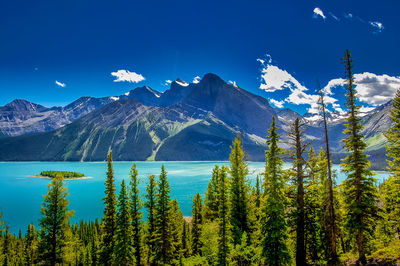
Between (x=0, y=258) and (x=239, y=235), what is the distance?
56.1 metres

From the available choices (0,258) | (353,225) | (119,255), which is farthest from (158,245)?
(0,258)

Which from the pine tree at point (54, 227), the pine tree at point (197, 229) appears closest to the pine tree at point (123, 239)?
the pine tree at point (54, 227)

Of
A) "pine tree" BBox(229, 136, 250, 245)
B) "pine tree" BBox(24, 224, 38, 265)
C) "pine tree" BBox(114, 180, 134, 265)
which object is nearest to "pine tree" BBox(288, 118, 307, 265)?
"pine tree" BBox(229, 136, 250, 245)

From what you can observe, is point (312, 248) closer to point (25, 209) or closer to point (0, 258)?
point (0, 258)

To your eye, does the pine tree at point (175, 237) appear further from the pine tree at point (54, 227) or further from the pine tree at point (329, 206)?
the pine tree at point (329, 206)

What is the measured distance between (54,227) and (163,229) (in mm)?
14665

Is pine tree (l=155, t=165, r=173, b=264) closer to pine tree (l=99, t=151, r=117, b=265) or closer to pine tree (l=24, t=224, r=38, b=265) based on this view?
pine tree (l=99, t=151, r=117, b=265)

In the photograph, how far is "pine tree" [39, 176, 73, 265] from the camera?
33000mm

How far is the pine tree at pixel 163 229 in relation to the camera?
1410 inches

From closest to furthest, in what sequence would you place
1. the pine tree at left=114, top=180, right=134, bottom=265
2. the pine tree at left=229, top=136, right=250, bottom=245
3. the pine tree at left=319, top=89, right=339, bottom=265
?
the pine tree at left=319, top=89, right=339, bottom=265, the pine tree at left=229, top=136, right=250, bottom=245, the pine tree at left=114, top=180, right=134, bottom=265

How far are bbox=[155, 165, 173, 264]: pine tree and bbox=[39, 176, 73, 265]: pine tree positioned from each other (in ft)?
41.6

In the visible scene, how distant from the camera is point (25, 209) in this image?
121 m

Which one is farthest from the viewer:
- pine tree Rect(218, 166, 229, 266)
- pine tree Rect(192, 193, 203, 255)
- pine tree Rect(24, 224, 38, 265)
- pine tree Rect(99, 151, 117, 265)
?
pine tree Rect(24, 224, 38, 265)

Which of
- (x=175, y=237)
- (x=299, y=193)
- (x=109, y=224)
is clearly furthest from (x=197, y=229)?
(x=299, y=193)
